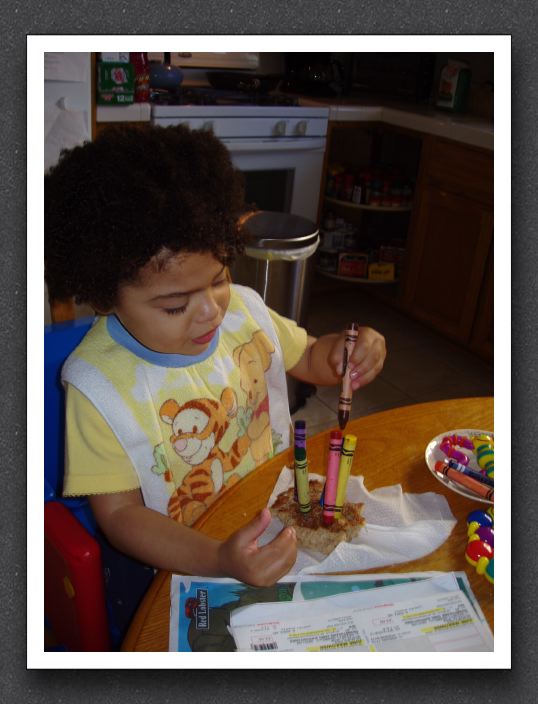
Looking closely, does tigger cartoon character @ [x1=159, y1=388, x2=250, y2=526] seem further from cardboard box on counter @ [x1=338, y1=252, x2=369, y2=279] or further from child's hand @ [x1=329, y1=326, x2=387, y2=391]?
cardboard box on counter @ [x1=338, y1=252, x2=369, y2=279]

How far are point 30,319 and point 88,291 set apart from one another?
345 millimetres

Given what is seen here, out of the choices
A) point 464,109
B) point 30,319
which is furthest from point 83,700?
point 464,109

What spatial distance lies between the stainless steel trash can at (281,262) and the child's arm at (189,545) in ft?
4.52

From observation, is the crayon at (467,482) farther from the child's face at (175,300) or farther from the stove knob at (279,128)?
the stove knob at (279,128)

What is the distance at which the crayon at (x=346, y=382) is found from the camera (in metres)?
0.87

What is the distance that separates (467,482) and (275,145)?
2.08m

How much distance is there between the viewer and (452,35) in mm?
453

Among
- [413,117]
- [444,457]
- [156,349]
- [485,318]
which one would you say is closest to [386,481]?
[444,457]

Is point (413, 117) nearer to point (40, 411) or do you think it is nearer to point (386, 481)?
point (386, 481)

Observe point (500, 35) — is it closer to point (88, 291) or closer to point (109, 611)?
point (88, 291)

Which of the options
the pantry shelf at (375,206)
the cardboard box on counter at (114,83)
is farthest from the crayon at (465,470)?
the pantry shelf at (375,206)

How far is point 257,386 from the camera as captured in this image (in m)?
1.05

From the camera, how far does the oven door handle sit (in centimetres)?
252

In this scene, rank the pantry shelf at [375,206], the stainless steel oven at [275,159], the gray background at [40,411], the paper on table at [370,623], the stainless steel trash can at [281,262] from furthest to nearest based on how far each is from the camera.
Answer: the pantry shelf at [375,206], the stainless steel oven at [275,159], the stainless steel trash can at [281,262], the paper on table at [370,623], the gray background at [40,411]
